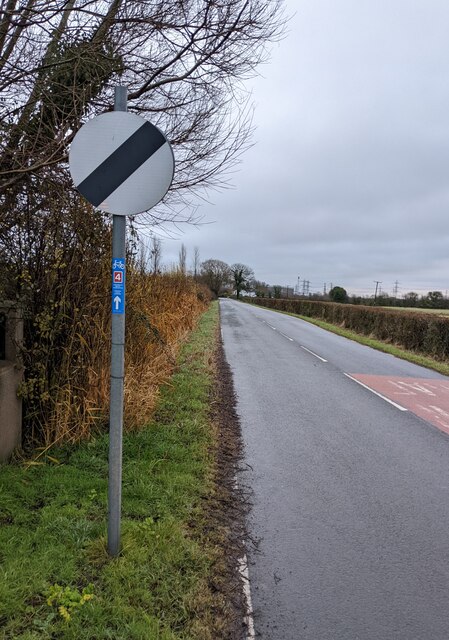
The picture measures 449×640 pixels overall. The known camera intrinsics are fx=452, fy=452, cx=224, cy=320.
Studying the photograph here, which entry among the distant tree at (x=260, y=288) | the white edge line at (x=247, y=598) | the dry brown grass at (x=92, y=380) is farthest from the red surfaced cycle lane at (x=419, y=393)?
the distant tree at (x=260, y=288)

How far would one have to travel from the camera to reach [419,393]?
31.1 feet

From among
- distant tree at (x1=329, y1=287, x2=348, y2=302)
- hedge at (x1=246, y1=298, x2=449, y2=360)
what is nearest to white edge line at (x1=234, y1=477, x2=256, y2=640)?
hedge at (x1=246, y1=298, x2=449, y2=360)

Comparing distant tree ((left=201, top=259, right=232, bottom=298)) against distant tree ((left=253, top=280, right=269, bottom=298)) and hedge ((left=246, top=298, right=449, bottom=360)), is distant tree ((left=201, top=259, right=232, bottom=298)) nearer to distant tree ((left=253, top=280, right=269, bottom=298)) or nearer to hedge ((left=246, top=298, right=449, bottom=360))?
distant tree ((left=253, top=280, right=269, bottom=298))

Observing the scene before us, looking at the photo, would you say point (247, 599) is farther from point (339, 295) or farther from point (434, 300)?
point (434, 300)

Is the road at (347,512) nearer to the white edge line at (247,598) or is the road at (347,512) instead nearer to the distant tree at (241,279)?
the white edge line at (247,598)

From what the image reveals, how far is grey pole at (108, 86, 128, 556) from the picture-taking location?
2787 millimetres

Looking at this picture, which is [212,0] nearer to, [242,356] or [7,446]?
[7,446]

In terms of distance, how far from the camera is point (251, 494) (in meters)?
4.27

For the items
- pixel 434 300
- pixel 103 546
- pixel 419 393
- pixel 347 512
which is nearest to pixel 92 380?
pixel 103 546

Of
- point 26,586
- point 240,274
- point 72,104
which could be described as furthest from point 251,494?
point 240,274

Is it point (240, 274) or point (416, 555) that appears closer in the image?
point (416, 555)

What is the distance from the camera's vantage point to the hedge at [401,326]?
620 inches

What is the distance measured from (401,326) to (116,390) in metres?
17.5

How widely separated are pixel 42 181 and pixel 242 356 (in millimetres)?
9710
